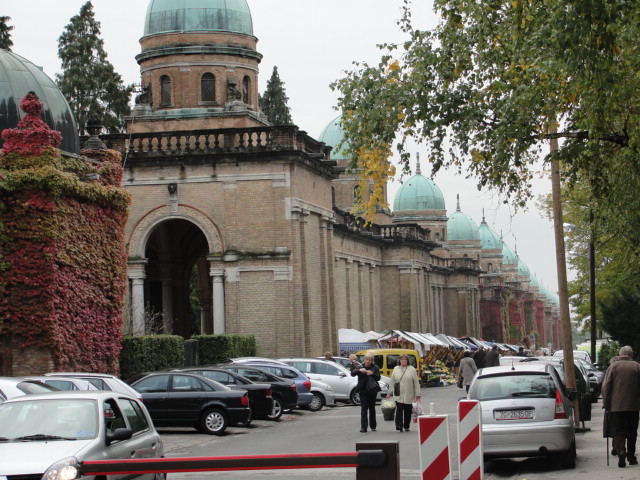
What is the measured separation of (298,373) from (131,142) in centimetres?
1597

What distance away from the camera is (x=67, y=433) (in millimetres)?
12914

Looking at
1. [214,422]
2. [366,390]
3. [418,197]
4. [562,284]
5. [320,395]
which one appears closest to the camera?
[562,284]

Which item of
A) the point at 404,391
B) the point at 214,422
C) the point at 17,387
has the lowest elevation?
the point at 214,422

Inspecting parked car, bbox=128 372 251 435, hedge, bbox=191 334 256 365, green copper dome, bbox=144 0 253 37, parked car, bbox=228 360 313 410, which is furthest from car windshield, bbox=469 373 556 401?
green copper dome, bbox=144 0 253 37

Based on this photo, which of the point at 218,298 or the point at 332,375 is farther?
the point at 218,298

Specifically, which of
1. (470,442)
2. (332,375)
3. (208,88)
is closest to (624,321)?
(332,375)

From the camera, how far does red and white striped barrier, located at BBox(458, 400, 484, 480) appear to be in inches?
468

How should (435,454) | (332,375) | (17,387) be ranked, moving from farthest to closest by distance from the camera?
(332,375) < (17,387) < (435,454)

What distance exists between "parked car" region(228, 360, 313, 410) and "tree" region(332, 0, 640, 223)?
48.4 ft

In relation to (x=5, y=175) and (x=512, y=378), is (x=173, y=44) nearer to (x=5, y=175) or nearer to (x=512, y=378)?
(x=5, y=175)

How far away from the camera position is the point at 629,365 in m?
18.2

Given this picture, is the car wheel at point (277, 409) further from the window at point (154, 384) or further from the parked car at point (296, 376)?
the window at point (154, 384)

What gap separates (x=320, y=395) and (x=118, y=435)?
24.9 metres

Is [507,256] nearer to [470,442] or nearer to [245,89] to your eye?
[245,89]
